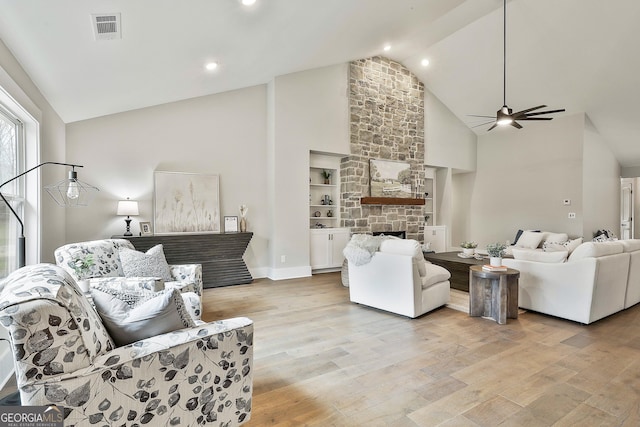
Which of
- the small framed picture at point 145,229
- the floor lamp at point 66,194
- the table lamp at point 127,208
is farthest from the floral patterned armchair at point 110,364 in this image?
the small framed picture at point 145,229

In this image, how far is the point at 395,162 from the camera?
7281 millimetres

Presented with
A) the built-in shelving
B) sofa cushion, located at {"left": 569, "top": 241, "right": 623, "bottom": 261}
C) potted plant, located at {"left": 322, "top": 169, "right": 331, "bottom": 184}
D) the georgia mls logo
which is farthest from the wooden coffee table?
the georgia mls logo

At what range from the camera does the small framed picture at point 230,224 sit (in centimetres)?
559

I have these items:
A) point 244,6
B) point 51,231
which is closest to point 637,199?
point 244,6

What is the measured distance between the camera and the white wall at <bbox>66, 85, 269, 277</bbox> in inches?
184

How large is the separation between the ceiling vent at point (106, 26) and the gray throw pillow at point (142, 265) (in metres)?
1.97

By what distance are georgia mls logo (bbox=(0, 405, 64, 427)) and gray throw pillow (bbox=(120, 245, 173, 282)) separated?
232cm

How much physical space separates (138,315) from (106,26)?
2.27 meters

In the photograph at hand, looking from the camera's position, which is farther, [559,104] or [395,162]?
[395,162]

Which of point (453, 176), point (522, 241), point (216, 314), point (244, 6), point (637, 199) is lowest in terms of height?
point (216, 314)

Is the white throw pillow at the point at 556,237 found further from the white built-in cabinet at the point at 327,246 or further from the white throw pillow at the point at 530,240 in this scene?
the white built-in cabinet at the point at 327,246

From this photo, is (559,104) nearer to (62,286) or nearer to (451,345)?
(451,345)

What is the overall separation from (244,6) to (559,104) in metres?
6.54

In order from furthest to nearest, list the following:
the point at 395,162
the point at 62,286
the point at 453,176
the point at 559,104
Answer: the point at 453,176, the point at 395,162, the point at 559,104, the point at 62,286
